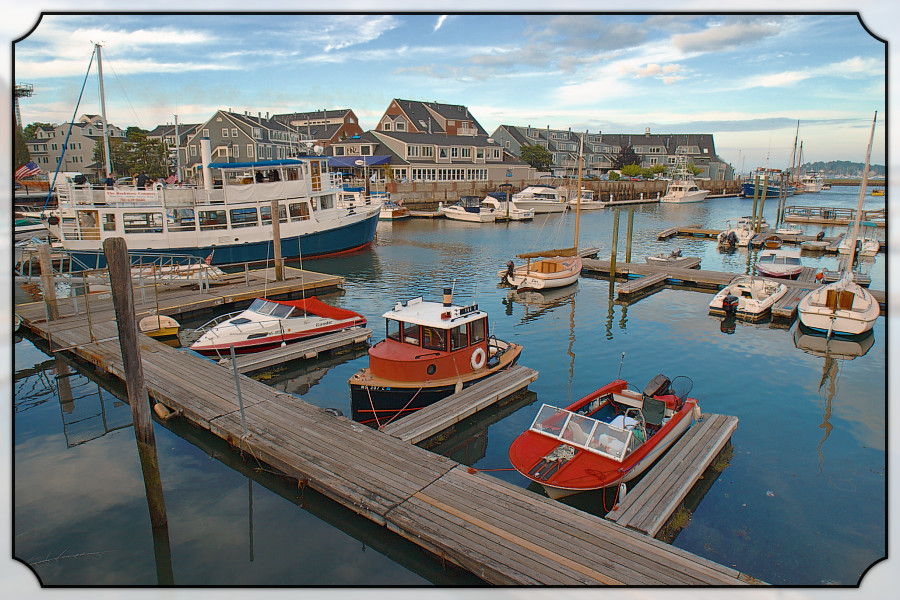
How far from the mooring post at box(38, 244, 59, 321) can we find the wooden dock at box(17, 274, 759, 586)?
26.8ft

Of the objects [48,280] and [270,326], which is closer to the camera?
[270,326]

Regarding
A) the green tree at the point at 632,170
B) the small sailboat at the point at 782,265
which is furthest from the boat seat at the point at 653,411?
the green tree at the point at 632,170

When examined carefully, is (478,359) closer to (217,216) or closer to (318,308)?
(318,308)

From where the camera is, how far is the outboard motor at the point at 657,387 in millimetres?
12391

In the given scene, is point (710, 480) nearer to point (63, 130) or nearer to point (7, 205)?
point (7, 205)

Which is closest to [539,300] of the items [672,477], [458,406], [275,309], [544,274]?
[544,274]

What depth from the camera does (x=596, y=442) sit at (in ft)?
33.8

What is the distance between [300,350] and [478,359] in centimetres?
645

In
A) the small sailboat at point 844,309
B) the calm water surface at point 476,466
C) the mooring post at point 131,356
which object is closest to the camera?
the mooring post at point 131,356

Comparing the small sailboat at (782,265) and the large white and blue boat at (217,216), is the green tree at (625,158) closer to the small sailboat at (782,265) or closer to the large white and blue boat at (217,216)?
the small sailboat at (782,265)

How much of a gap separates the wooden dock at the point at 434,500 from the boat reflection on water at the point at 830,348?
1075cm

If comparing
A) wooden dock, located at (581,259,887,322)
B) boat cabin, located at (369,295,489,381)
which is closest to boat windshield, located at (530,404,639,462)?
boat cabin, located at (369,295,489,381)

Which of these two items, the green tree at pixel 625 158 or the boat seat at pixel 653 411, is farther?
the green tree at pixel 625 158

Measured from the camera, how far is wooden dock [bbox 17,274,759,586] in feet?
23.8
